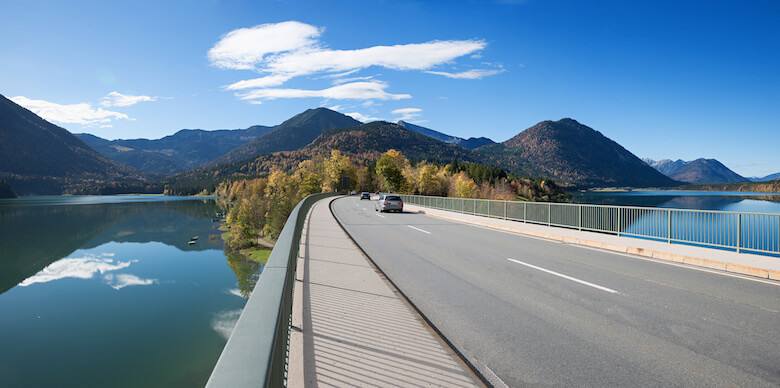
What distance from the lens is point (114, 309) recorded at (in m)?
33.3

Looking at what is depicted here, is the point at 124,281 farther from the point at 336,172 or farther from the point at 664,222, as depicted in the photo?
the point at 336,172

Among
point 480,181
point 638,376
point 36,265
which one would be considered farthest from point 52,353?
point 480,181

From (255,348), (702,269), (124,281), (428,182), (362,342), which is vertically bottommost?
(124,281)

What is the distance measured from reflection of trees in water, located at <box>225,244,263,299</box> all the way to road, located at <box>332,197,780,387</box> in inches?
1312

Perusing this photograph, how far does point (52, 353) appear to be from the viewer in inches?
971

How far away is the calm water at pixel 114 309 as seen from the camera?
75.4 ft

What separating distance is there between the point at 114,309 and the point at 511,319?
38.5 m

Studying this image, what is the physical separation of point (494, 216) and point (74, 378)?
86.0 ft

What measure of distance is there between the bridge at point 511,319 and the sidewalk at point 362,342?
2 centimetres

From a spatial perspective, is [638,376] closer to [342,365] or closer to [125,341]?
[342,365]

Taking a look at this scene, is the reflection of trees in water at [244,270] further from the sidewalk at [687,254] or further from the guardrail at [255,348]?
the guardrail at [255,348]

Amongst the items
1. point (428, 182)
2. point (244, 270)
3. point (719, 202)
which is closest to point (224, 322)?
point (244, 270)

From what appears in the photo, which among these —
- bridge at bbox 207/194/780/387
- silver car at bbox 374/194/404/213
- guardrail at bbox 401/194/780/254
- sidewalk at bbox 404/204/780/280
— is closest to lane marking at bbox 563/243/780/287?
bridge at bbox 207/194/780/387

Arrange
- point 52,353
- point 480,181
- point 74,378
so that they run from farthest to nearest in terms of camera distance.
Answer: point 480,181
point 52,353
point 74,378
